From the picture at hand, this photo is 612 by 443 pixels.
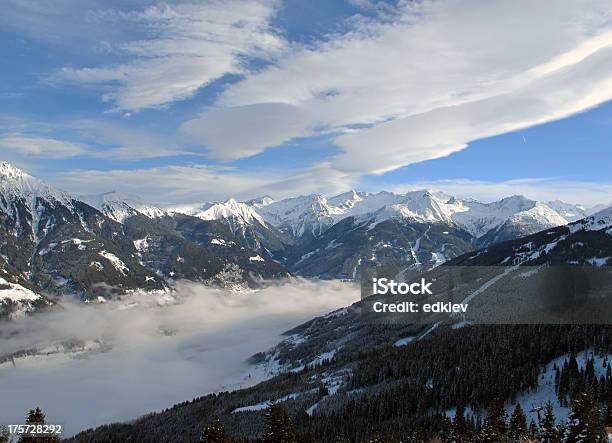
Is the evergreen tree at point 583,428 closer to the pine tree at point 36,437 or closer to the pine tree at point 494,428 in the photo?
the pine tree at point 494,428

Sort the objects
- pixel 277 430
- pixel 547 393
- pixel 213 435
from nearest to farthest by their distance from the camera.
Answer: pixel 277 430 → pixel 213 435 → pixel 547 393

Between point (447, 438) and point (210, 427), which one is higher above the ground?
point (210, 427)

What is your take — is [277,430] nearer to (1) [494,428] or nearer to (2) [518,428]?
(1) [494,428]

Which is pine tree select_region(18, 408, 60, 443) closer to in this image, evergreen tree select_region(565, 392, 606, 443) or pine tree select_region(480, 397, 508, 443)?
pine tree select_region(480, 397, 508, 443)

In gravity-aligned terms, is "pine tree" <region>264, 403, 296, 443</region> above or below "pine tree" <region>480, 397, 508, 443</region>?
above

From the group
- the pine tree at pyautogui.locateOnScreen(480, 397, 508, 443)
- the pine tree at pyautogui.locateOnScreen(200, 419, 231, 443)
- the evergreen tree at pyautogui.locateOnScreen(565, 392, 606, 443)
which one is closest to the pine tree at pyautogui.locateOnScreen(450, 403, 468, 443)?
the pine tree at pyautogui.locateOnScreen(480, 397, 508, 443)

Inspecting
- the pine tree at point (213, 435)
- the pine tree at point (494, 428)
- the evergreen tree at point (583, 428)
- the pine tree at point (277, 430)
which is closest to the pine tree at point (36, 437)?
the pine tree at point (213, 435)

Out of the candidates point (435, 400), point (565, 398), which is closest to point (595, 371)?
point (565, 398)

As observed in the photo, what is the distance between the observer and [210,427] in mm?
68688


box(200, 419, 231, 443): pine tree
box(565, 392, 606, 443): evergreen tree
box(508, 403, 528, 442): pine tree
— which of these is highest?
box(200, 419, 231, 443): pine tree

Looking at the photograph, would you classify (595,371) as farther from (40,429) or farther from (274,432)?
(40,429)

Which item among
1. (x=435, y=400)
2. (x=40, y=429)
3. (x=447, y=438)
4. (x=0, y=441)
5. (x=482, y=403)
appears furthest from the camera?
(x=435, y=400)

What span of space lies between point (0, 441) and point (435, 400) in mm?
152530

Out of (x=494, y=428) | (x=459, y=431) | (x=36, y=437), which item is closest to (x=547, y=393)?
(x=459, y=431)
